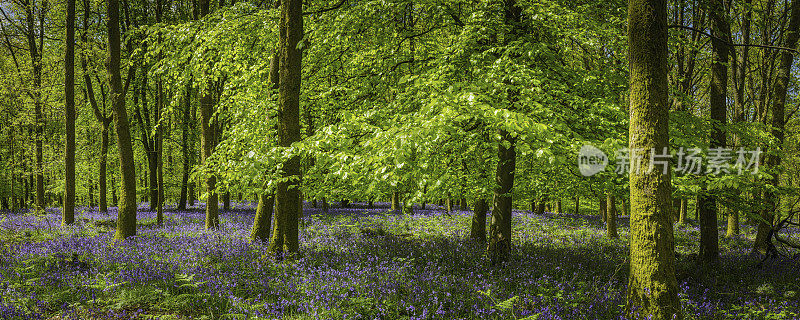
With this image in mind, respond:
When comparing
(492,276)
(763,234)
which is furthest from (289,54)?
(763,234)

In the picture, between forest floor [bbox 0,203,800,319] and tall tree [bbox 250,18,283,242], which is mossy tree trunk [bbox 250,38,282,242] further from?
forest floor [bbox 0,203,800,319]

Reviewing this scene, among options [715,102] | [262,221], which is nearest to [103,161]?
[262,221]

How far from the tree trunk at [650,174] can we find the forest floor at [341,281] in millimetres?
809

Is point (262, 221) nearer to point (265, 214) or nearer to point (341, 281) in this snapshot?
point (265, 214)

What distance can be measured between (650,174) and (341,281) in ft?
14.9

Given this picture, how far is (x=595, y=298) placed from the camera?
588cm

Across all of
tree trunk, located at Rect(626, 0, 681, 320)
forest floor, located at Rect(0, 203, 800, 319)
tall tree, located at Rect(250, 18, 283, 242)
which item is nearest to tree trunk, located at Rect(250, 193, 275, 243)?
tall tree, located at Rect(250, 18, 283, 242)

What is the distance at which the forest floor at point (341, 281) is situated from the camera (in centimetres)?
510

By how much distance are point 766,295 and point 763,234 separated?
5988 millimetres

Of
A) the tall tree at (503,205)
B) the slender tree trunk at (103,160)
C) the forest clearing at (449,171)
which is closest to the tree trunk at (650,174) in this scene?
the forest clearing at (449,171)

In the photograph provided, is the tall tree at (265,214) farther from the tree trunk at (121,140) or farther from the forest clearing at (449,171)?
the tree trunk at (121,140)

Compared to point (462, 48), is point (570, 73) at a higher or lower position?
lower

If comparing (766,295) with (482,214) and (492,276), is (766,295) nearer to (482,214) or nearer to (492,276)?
(492,276)

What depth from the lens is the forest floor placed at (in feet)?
16.7
